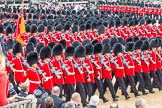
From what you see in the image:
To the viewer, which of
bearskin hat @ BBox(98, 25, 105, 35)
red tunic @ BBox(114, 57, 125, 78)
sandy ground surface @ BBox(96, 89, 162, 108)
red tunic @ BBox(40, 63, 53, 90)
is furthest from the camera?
bearskin hat @ BBox(98, 25, 105, 35)

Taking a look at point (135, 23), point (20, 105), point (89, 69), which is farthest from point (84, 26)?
point (20, 105)

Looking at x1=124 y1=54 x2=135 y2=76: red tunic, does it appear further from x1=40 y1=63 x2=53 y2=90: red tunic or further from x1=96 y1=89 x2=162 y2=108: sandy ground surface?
x1=40 y1=63 x2=53 y2=90: red tunic

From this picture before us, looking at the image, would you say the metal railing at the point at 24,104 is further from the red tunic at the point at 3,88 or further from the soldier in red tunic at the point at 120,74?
the soldier in red tunic at the point at 120,74

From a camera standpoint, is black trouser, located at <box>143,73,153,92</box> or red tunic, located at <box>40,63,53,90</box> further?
black trouser, located at <box>143,73,153,92</box>

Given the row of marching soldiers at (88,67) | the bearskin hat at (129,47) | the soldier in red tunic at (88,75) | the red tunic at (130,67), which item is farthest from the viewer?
the bearskin hat at (129,47)

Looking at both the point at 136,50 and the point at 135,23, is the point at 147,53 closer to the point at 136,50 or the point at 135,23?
the point at 136,50

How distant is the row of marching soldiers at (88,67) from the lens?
907 centimetres

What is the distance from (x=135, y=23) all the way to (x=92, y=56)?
7398mm

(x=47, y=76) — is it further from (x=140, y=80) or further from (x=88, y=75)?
(x=140, y=80)

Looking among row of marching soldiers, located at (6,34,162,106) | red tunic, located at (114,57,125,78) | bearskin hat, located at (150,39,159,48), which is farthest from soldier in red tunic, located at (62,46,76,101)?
bearskin hat, located at (150,39,159,48)

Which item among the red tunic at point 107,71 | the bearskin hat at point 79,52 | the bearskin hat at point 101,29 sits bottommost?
the red tunic at point 107,71

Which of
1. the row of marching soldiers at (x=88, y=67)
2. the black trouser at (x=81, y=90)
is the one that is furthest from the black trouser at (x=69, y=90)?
the black trouser at (x=81, y=90)

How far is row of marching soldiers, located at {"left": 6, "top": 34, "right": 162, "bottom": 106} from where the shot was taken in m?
9.07

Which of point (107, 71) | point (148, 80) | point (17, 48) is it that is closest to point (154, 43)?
point (148, 80)
